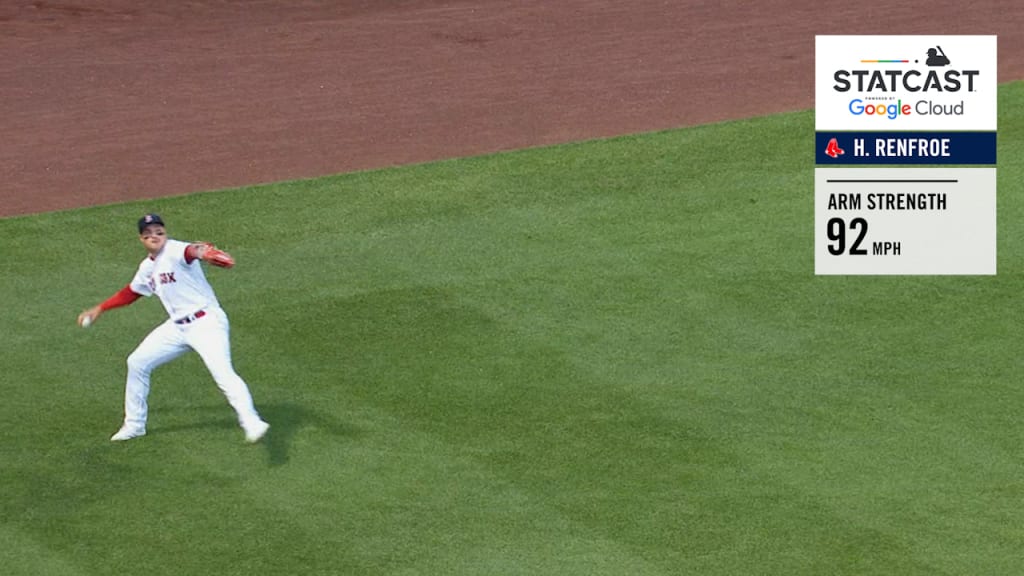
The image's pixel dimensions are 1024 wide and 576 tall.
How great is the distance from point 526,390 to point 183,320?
3138mm

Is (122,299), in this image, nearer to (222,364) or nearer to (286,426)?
(222,364)

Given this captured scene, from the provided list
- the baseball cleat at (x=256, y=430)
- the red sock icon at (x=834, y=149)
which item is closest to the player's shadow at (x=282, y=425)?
the baseball cleat at (x=256, y=430)

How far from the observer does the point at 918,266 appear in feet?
58.5

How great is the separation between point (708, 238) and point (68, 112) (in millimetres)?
9227

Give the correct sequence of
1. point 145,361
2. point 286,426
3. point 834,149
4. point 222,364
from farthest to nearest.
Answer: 1. point 834,149
2. point 286,426
3. point 145,361
4. point 222,364

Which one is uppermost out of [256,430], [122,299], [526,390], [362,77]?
[362,77]

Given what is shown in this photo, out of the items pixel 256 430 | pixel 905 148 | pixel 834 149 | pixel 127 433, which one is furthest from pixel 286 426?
pixel 905 148

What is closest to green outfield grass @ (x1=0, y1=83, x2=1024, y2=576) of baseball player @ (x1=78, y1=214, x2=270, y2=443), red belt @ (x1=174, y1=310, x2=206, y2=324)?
baseball player @ (x1=78, y1=214, x2=270, y2=443)

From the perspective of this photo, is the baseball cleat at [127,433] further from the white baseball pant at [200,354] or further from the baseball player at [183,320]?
the baseball player at [183,320]

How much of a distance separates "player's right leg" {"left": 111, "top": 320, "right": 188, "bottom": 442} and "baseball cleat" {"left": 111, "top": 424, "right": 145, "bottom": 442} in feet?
0.08

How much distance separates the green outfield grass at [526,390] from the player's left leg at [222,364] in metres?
0.53

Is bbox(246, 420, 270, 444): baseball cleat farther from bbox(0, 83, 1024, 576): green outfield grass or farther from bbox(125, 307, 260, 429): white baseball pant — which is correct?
bbox(0, 83, 1024, 576): green outfield grass

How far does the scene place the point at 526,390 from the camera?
15.3 m

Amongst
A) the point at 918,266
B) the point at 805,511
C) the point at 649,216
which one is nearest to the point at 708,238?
the point at 649,216
